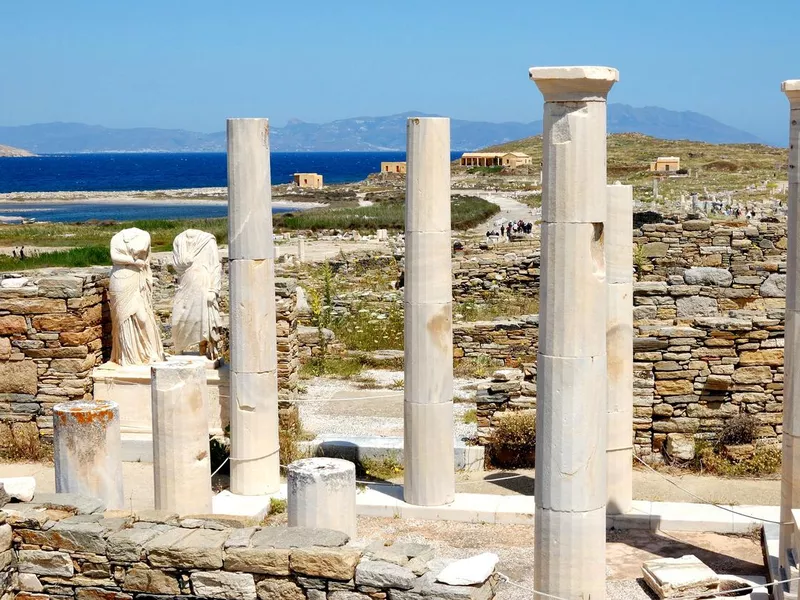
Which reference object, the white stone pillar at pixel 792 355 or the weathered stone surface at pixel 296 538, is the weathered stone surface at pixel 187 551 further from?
the white stone pillar at pixel 792 355

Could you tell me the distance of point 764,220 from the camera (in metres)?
24.8

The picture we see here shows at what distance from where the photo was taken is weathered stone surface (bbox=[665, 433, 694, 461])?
11.7 meters

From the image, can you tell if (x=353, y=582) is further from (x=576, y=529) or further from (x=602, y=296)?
(x=602, y=296)

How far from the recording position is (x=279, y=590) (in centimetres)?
729

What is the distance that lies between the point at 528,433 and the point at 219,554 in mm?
5088

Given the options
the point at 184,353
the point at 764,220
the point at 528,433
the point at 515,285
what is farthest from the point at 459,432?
the point at 764,220

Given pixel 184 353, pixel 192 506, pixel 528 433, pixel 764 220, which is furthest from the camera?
pixel 764 220

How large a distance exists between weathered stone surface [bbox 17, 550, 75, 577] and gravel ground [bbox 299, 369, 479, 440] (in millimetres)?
6037

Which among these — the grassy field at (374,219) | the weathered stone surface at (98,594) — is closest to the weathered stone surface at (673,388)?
the weathered stone surface at (98,594)

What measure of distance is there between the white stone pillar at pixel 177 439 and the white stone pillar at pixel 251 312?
93cm

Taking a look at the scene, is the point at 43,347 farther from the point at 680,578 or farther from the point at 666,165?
the point at 666,165

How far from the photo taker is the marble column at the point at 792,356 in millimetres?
7953

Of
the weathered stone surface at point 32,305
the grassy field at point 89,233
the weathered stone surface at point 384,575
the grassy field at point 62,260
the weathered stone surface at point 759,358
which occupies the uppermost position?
the grassy field at point 89,233

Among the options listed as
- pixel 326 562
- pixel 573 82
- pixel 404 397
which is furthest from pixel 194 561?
pixel 573 82
